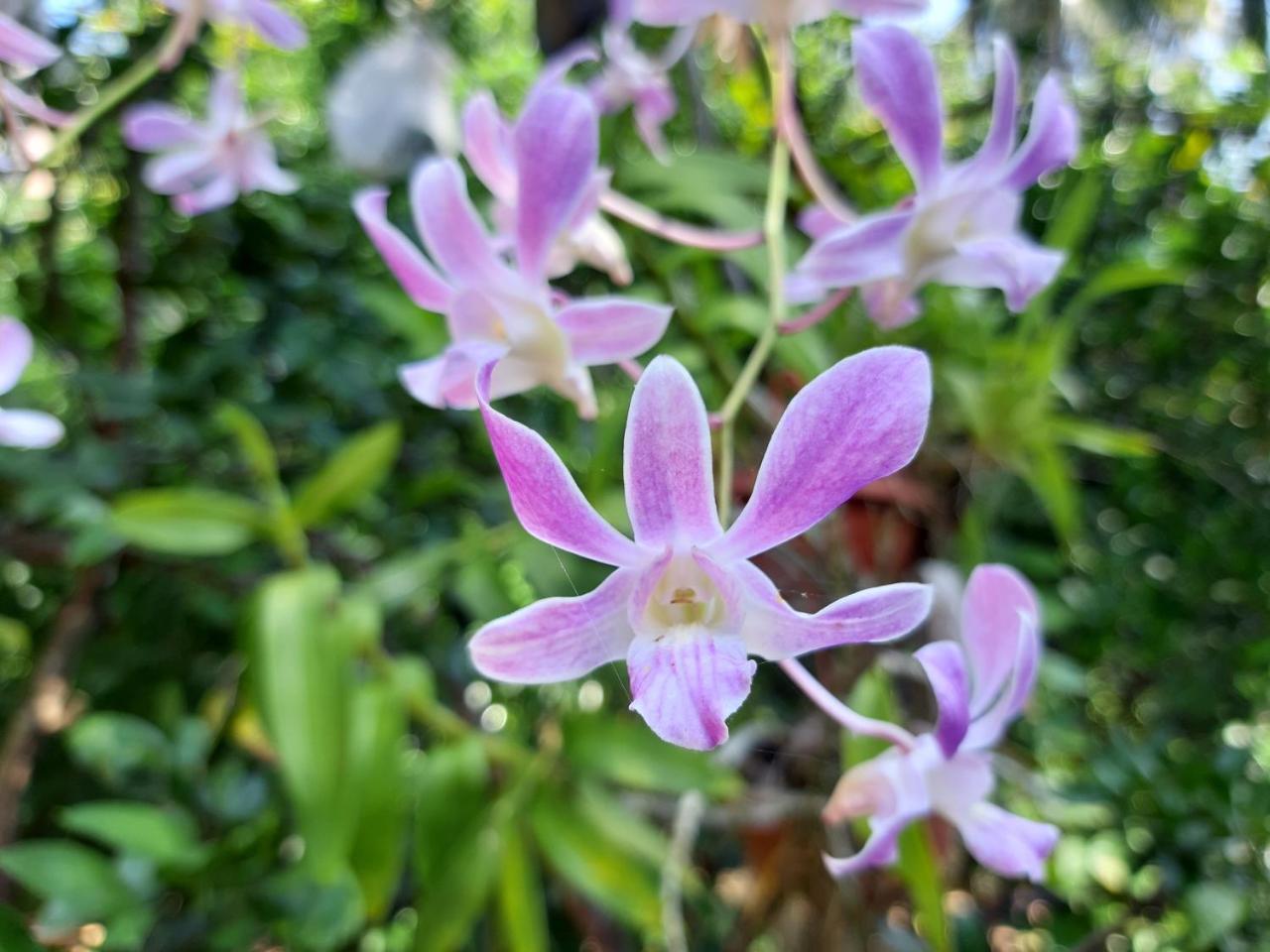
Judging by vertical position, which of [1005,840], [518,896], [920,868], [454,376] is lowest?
[518,896]

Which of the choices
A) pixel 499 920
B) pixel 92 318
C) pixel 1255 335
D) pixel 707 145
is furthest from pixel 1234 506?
pixel 92 318

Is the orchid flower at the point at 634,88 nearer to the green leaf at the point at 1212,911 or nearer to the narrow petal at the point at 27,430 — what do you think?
the narrow petal at the point at 27,430

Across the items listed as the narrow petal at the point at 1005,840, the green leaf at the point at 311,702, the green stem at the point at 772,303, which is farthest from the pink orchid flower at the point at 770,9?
the green leaf at the point at 311,702

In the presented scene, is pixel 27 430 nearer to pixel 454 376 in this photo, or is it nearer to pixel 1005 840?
pixel 454 376

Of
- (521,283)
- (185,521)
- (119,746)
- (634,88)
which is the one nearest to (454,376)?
(521,283)

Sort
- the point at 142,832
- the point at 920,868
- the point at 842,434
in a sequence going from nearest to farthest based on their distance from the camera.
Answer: the point at 842,434 < the point at 920,868 < the point at 142,832

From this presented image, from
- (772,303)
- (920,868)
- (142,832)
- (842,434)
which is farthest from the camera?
(142,832)
